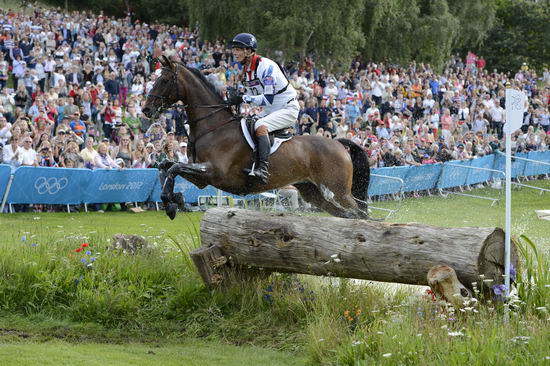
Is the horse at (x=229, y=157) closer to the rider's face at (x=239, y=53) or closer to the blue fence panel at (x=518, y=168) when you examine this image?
the rider's face at (x=239, y=53)

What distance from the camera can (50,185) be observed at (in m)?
17.4

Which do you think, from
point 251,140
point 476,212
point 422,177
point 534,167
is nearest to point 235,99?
point 251,140

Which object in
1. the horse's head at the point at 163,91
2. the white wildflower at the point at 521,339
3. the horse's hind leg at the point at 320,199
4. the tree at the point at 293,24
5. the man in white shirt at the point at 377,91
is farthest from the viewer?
the tree at the point at 293,24

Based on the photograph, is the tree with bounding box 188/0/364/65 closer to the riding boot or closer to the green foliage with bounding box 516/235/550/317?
the riding boot

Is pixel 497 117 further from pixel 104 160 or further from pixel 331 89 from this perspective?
pixel 104 160

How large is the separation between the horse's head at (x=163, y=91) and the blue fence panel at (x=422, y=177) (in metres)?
12.0

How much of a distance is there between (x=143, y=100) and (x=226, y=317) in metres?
15.9

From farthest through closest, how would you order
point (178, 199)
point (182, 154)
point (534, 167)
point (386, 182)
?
1. point (534, 167)
2. point (386, 182)
3. point (182, 154)
4. point (178, 199)

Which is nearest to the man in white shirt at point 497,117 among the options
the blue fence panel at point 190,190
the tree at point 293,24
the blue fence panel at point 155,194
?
the tree at point 293,24

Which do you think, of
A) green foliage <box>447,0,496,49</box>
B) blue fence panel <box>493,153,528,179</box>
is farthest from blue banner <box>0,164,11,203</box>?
green foliage <box>447,0,496,49</box>

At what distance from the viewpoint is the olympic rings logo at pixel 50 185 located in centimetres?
1719

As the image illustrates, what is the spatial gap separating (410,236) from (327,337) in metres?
1.38

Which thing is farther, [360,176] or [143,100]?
[143,100]

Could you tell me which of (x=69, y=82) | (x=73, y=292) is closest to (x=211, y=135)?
(x=73, y=292)
